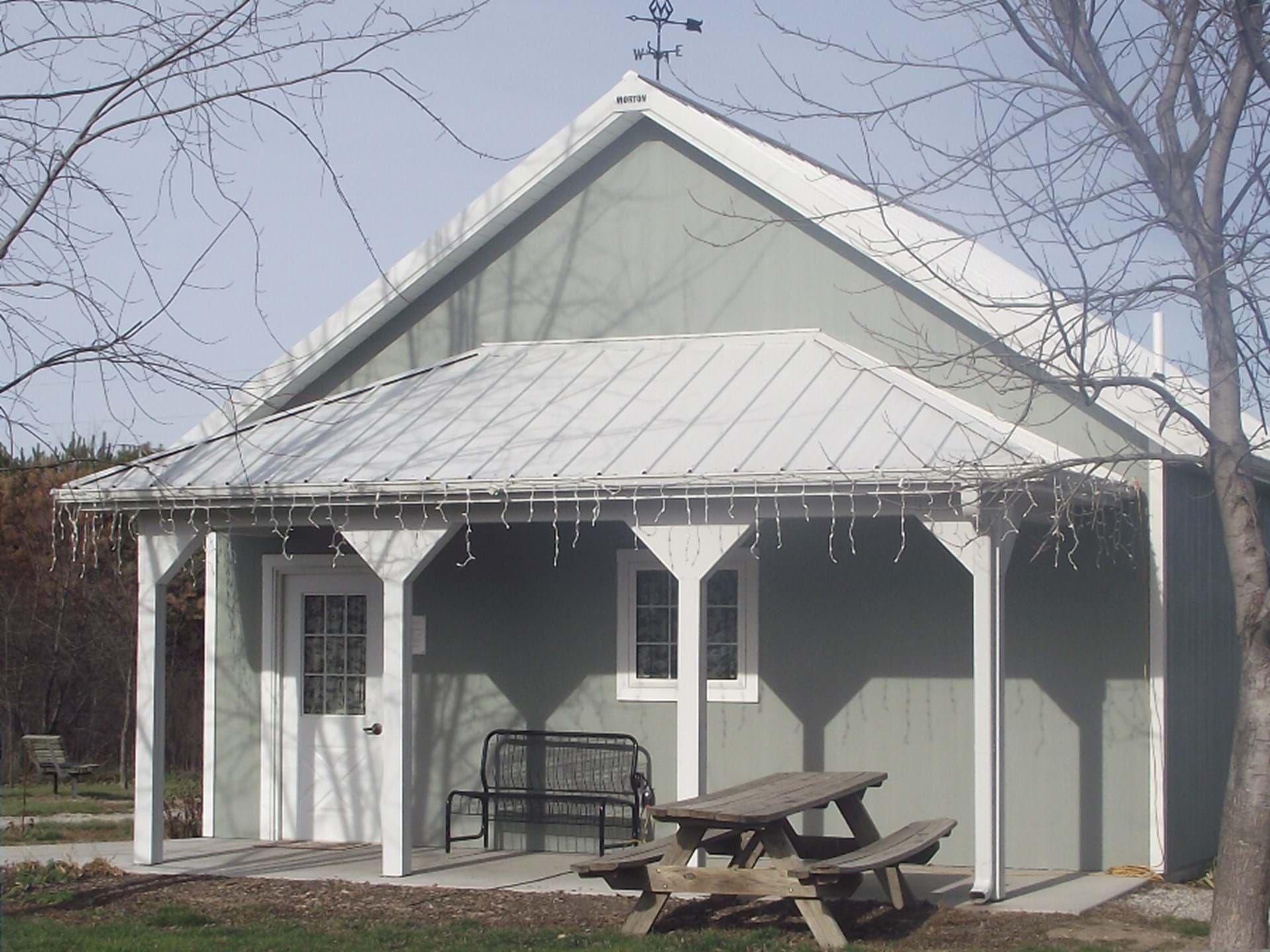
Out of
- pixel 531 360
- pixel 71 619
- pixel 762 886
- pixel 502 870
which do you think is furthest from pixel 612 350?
pixel 71 619

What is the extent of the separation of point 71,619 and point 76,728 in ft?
5.69

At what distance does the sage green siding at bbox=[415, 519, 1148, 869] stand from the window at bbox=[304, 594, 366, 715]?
1.75ft

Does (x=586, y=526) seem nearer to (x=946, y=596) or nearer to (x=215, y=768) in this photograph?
(x=946, y=596)

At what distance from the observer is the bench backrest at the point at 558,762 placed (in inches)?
545

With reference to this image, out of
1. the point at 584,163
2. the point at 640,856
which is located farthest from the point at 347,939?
the point at 584,163

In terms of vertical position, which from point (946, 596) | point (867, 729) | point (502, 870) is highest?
point (946, 596)

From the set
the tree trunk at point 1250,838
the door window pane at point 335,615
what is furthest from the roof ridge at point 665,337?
the tree trunk at point 1250,838

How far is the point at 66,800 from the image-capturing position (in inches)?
795

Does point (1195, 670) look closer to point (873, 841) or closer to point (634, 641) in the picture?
point (873, 841)

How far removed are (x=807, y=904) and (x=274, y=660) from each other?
654 cm

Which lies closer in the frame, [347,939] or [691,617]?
[347,939]

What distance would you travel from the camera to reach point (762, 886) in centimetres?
991

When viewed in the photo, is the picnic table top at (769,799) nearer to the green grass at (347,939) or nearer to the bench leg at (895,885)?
the bench leg at (895,885)

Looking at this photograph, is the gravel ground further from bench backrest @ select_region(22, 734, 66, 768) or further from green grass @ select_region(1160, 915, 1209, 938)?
bench backrest @ select_region(22, 734, 66, 768)
